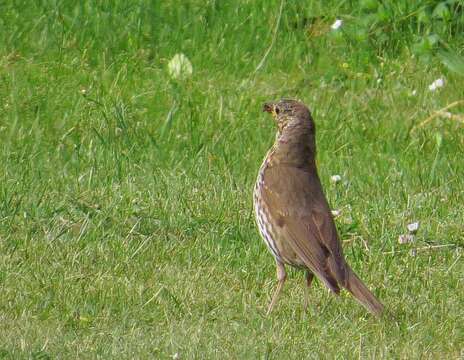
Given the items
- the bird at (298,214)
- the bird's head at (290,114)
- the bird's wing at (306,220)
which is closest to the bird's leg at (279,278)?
the bird at (298,214)

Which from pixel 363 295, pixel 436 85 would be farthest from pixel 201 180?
pixel 436 85

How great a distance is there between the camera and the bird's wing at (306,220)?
6246 mm

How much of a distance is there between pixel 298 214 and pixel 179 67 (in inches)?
131

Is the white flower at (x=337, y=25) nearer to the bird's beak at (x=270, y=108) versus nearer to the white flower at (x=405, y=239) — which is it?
the white flower at (x=405, y=239)

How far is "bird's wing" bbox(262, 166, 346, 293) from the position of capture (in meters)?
6.25

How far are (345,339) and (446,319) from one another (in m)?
0.59

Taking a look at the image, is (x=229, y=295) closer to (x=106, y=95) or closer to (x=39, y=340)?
(x=39, y=340)

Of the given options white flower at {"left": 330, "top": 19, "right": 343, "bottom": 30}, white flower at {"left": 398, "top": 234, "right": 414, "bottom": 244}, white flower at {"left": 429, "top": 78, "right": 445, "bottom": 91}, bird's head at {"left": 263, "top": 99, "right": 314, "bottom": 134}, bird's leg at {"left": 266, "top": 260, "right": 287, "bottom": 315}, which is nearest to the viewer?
bird's leg at {"left": 266, "top": 260, "right": 287, "bottom": 315}

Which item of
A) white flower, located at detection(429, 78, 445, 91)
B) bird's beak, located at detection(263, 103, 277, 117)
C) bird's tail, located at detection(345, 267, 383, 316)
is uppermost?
bird's beak, located at detection(263, 103, 277, 117)

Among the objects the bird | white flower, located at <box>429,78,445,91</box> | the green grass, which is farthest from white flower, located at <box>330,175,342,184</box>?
white flower, located at <box>429,78,445,91</box>

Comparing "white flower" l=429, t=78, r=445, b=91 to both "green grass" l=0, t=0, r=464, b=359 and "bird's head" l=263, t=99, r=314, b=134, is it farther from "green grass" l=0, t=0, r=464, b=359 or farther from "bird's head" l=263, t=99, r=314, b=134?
"bird's head" l=263, t=99, r=314, b=134

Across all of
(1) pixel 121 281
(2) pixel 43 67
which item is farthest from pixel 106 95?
(1) pixel 121 281

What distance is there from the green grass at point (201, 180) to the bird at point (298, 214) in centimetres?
19

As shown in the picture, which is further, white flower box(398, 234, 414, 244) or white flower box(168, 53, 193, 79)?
white flower box(168, 53, 193, 79)
